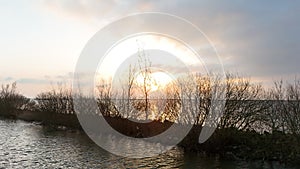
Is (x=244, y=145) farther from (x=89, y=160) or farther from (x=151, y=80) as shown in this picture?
(x=151, y=80)

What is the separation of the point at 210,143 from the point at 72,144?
915 centimetres

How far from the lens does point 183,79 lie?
66.5ft

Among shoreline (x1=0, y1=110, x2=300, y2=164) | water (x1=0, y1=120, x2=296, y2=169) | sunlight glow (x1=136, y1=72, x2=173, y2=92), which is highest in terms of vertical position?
sunlight glow (x1=136, y1=72, x2=173, y2=92)

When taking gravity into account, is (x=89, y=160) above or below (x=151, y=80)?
below

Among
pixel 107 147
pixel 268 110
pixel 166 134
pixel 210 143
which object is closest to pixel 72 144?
pixel 107 147

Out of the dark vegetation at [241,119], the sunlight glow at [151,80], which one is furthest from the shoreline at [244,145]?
the sunlight glow at [151,80]

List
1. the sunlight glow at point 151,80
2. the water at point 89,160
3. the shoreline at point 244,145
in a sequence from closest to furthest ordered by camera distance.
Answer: the water at point 89,160 < the shoreline at point 244,145 < the sunlight glow at point 151,80

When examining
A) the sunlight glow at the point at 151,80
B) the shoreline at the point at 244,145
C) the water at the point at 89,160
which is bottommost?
the water at the point at 89,160

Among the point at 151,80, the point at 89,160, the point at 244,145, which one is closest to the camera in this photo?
the point at 89,160

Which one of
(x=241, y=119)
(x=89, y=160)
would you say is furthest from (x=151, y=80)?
(x=89, y=160)

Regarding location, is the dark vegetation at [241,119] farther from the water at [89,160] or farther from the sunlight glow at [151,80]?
the sunlight glow at [151,80]

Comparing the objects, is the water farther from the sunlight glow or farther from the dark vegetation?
the sunlight glow

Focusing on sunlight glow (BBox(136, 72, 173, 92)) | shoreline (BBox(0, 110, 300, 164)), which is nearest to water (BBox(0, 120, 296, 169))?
shoreline (BBox(0, 110, 300, 164))

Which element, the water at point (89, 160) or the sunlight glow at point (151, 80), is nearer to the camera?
the water at point (89, 160)
